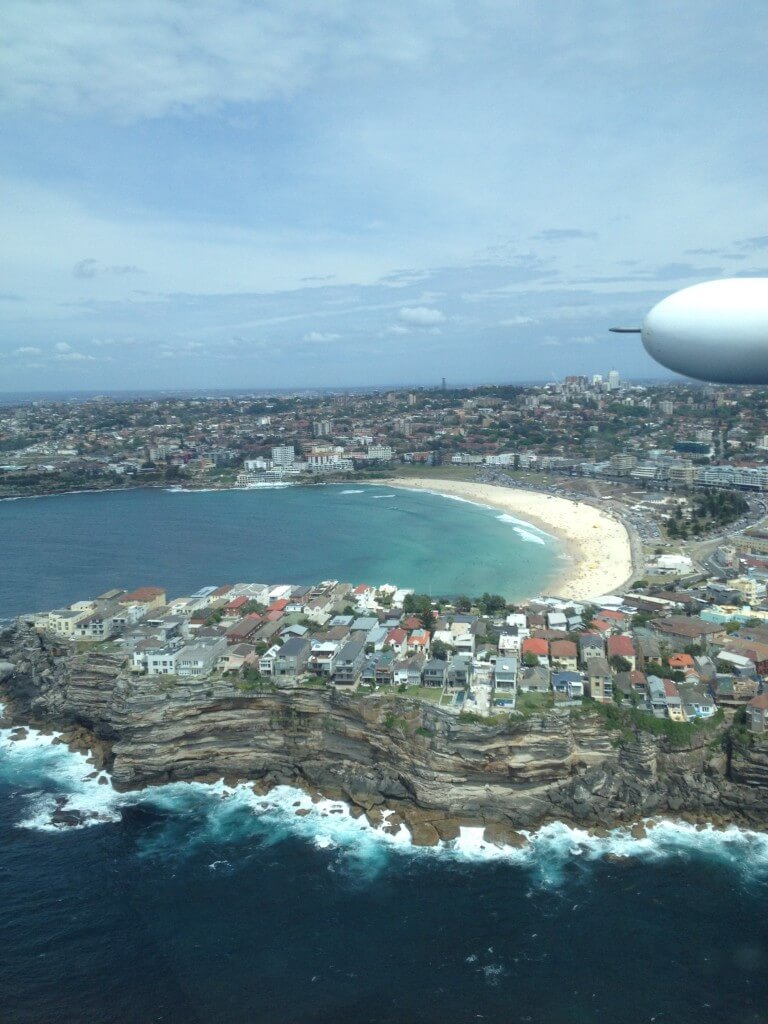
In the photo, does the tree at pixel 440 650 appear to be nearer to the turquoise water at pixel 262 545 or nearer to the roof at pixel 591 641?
the roof at pixel 591 641

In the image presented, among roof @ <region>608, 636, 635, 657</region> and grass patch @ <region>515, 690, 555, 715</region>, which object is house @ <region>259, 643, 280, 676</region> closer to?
grass patch @ <region>515, 690, 555, 715</region>

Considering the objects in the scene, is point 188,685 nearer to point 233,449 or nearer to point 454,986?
point 454,986

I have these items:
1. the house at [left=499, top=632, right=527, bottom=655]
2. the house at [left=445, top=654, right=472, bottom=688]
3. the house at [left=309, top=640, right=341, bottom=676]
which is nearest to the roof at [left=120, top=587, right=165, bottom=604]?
the house at [left=309, top=640, right=341, bottom=676]

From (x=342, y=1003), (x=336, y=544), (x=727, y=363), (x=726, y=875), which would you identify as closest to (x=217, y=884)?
(x=342, y=1003)

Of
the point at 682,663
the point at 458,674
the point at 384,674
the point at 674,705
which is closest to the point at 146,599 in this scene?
the point at 384,674

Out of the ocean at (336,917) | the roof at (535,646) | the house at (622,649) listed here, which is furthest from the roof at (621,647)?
the ocean at (336,917)
